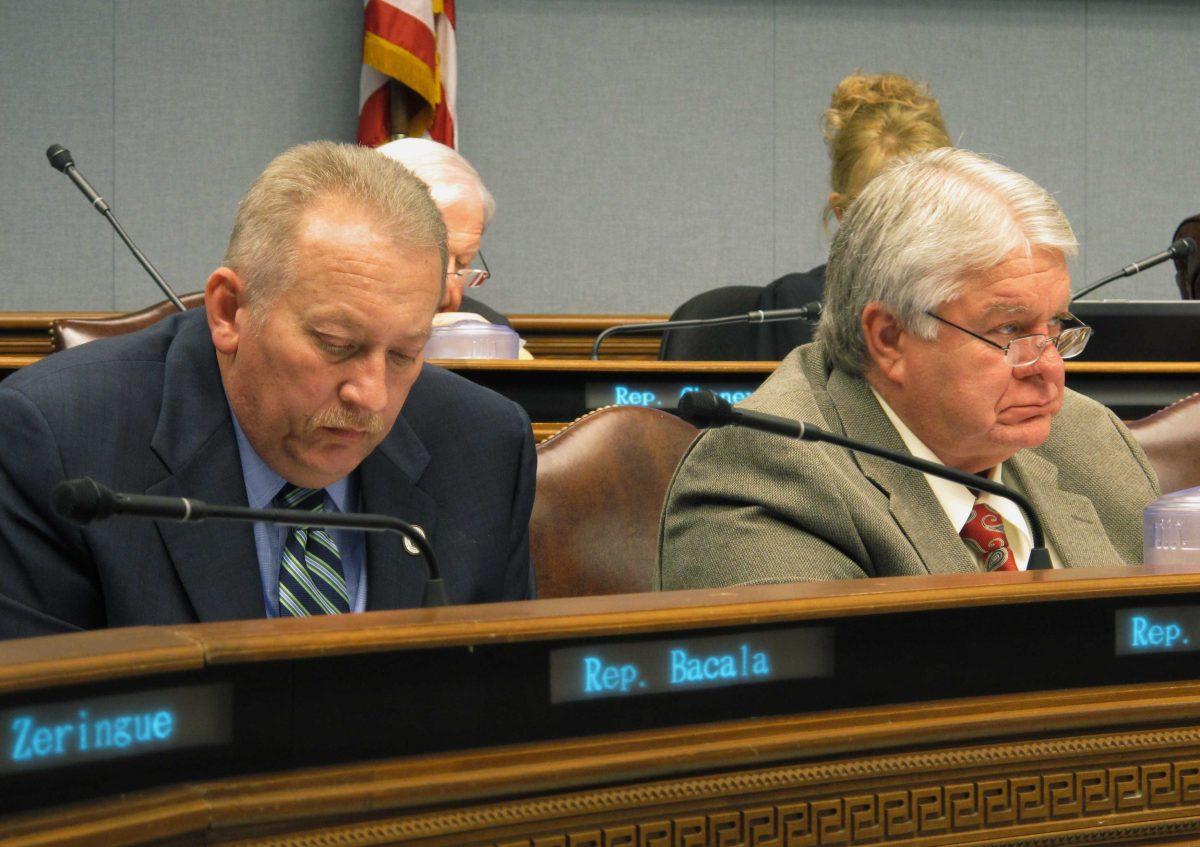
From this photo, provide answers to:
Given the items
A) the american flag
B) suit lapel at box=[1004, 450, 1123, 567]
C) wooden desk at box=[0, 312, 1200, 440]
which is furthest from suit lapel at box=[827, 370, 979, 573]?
the american flag

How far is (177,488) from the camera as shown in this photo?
1.62 m

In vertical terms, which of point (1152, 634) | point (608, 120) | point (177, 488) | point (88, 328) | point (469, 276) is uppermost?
point (608, 120)

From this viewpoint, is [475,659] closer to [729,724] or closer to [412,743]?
[412,743]

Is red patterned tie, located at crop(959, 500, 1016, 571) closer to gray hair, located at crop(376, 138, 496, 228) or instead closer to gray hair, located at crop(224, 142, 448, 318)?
gray hair, located at crop(224, 142, 448, 318)

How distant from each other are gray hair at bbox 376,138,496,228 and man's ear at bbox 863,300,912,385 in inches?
78.3

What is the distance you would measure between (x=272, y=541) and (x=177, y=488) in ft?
0.38

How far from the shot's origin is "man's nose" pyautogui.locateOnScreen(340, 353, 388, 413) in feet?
5.28

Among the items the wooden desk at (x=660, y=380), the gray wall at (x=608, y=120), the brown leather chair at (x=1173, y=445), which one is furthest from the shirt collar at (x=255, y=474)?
the gray wall at (x=608, y=120)

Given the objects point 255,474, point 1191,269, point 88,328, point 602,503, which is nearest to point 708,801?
point 255,474

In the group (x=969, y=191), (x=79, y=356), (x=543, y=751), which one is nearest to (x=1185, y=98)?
(x=969, y=191)

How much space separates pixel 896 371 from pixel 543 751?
1.07m

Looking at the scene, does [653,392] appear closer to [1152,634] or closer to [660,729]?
[1152,634]

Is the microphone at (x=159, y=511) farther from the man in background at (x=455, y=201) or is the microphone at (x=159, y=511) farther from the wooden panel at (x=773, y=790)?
the man in background at (x=455, y=201)

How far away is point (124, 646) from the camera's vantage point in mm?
894
